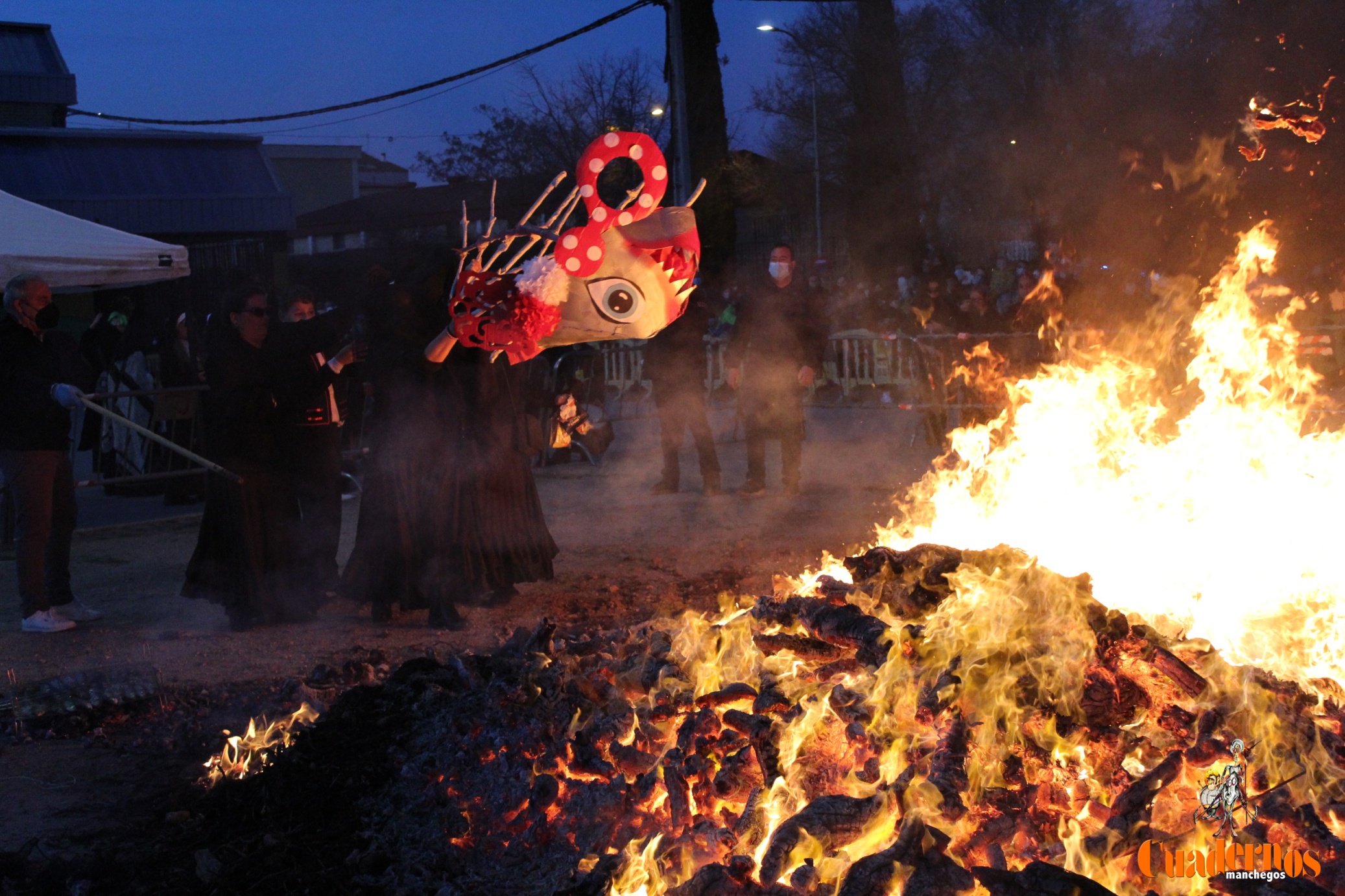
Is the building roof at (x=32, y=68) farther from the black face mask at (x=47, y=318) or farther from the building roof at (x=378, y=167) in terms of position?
the building roof at (x=378, y=167)

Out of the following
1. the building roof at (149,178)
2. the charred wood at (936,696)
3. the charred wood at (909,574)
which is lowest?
the charred wood at (936,696)

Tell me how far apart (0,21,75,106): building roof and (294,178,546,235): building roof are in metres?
9.79

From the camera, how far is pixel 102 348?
11875mm

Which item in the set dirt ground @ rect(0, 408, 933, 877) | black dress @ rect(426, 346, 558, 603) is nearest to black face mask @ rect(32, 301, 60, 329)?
dirt ground @ rect(0, 408, 933, 877)

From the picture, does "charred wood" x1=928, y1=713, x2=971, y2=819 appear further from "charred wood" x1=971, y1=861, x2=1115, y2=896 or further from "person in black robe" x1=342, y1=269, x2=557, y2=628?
"person in black robe" x1=342, y1=269, x2=557, y2=628

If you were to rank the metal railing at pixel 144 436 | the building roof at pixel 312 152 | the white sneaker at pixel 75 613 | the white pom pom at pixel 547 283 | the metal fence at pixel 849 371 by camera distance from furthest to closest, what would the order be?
the building roof at pixel 312 152 < the metal fence at pixel 849 371 < the metal railing at pixel 144 436 < the white sneaker at pixel 75 613 < the white pom pom at pixel 547 283

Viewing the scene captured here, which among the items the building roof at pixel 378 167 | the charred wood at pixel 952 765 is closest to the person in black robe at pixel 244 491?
the charred wood at pixel 952 765

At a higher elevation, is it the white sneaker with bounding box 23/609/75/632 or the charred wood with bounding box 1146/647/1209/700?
the charred wood with bounding box 1146/647/1209/700

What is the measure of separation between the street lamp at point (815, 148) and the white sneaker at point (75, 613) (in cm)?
2655

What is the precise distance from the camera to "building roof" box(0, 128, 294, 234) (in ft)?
59.1

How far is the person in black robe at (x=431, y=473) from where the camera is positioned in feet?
19.3

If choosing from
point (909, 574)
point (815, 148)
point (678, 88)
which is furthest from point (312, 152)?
point (909, 574)

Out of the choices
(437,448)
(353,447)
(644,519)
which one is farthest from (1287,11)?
(353,447)

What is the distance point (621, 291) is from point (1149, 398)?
25.0ft
